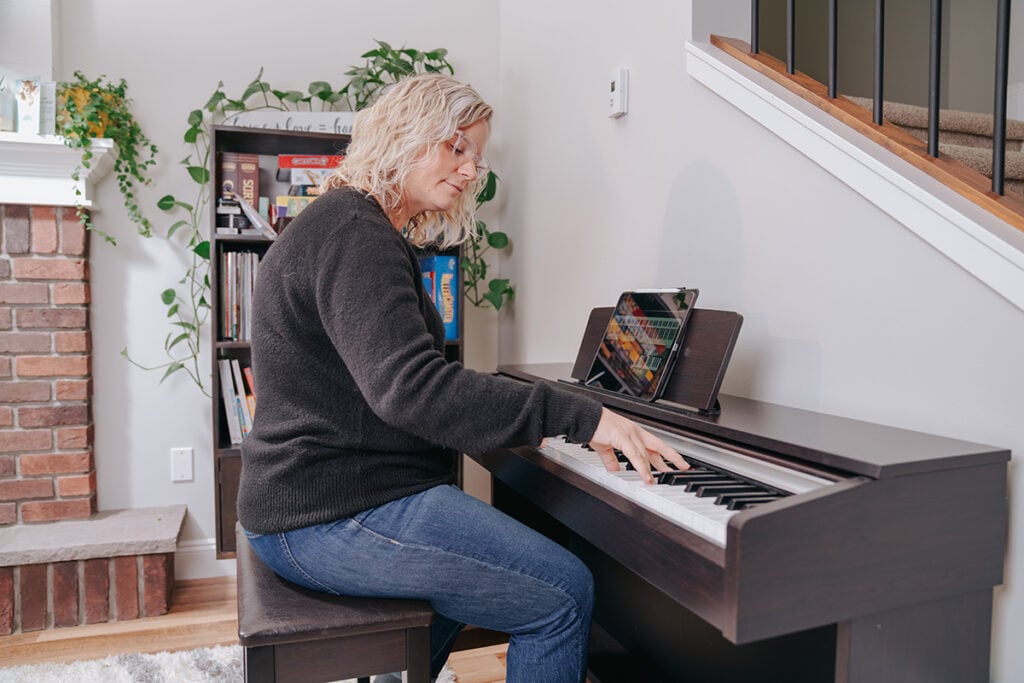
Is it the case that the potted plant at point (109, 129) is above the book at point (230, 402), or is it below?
above

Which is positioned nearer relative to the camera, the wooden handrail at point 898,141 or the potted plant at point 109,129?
the wooden handrail at point 898,141

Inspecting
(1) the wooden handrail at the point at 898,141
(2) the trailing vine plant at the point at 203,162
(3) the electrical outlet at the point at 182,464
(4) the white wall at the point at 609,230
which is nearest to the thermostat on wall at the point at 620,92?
(4) the white wall at the point at 609,230

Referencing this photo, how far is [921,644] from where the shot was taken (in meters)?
0.95

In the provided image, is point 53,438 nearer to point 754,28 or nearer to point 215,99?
point 215,99

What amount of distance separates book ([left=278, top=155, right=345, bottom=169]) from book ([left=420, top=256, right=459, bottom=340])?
45cm

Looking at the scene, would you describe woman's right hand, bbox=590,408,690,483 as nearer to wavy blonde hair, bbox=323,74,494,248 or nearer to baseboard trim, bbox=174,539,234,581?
wavy blonde hair, bbox=323,74,494,248

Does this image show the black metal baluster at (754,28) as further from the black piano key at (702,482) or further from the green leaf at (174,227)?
the green leaf at (174,227)

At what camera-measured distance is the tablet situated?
1399mm

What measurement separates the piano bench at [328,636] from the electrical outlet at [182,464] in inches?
66.1

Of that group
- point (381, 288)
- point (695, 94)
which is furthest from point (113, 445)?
point (695, 94)

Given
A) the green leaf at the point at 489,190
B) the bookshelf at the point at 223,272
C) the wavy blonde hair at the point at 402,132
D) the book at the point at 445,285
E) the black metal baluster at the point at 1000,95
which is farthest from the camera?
the green leaf at the point at 489,190

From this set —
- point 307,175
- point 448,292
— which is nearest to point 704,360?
point 448,292

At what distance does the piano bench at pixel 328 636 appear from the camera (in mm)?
1075

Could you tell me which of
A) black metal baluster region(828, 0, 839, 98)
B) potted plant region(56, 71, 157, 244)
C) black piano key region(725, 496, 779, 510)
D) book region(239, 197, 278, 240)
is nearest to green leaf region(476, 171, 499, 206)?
book region(239, 197, 278, 240)
